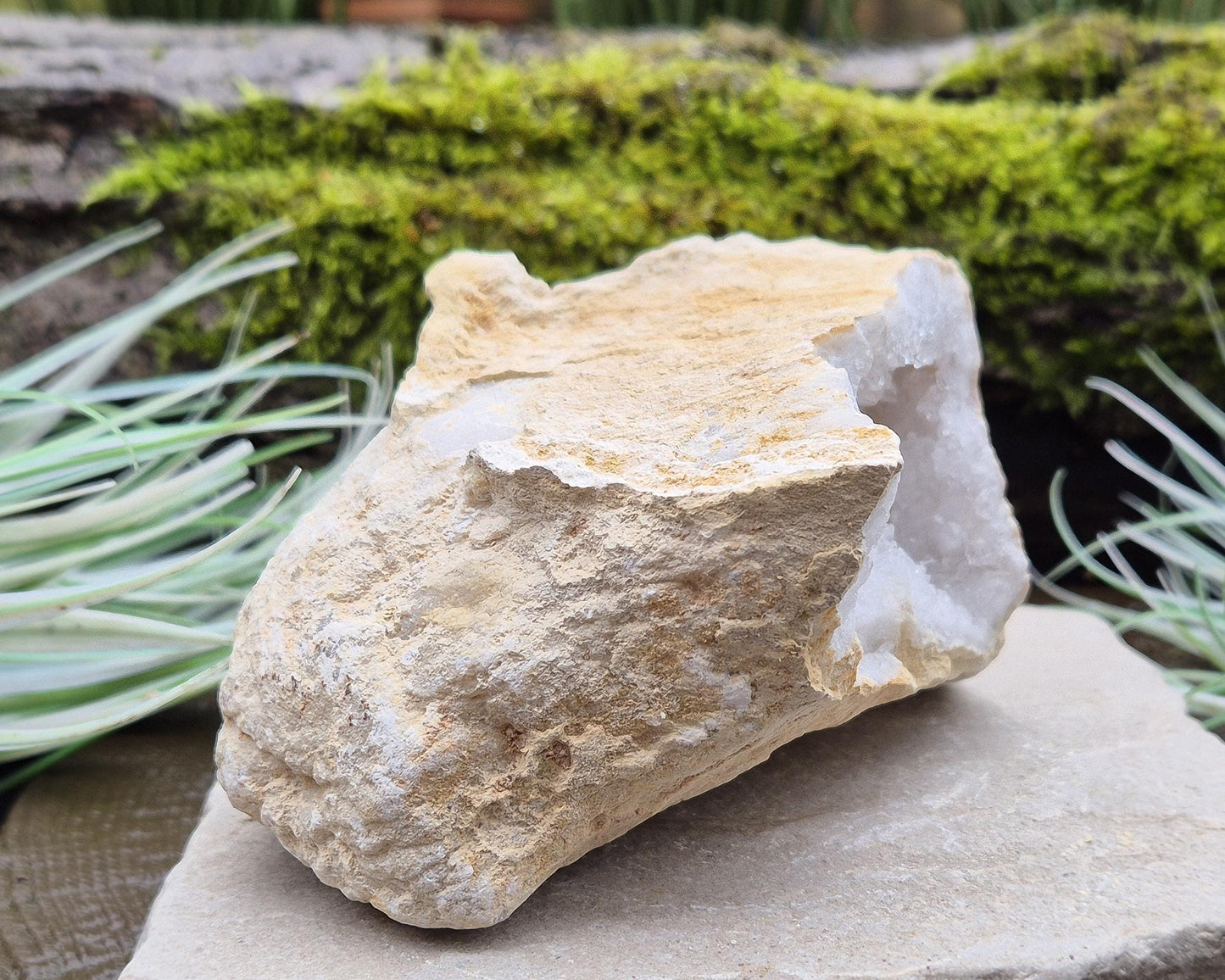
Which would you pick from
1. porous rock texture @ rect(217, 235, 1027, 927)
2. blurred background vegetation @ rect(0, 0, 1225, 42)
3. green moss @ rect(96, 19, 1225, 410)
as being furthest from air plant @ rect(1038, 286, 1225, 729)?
blurred background vegetation @ rect(0, 0, 1225, 42)

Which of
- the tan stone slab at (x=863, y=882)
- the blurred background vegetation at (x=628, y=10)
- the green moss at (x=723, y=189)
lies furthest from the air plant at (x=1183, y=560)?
the blurred background vegetation at (x=628, y=10)

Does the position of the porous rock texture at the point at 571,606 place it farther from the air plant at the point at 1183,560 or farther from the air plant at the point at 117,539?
the air plant at the point at 1183,560

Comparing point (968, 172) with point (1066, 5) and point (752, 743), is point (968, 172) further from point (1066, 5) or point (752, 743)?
point (752, 743)

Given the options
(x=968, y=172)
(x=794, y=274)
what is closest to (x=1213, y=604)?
(x=968, y=172)

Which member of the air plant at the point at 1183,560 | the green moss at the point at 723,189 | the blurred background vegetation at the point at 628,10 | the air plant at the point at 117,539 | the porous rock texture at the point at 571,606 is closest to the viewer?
the porous rock texture at the point at 571,606

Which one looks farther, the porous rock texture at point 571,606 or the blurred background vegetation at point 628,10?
the blurred background vegetation at point 628,10

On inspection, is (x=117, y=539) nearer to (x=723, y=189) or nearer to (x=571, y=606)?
(x=571, y=606)
